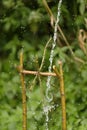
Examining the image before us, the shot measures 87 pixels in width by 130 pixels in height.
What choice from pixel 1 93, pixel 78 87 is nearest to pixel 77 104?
pixel 78 87

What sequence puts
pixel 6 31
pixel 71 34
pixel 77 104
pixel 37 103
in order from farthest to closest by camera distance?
pixel 6 31 → pixel 71 34 → pixel 77 104 → pixel 37 103

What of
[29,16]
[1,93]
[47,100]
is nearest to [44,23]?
[29,16]

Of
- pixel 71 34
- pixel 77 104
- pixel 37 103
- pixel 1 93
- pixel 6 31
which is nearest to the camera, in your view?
pixel 37 103

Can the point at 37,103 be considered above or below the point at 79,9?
below

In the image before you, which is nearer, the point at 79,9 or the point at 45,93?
the point at 45,93

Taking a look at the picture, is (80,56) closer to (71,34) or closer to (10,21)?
(71,34)

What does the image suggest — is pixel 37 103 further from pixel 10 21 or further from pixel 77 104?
pixel 10 21
